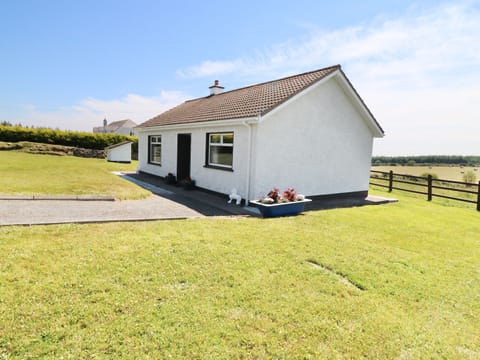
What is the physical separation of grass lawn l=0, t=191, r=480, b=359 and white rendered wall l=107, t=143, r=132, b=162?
21440mm

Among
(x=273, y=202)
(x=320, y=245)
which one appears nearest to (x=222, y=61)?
(x=273, y=202)

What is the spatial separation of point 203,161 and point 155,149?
6.37 meters

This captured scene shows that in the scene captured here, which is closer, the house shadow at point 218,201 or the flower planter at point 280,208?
the flower planter at point 280,208

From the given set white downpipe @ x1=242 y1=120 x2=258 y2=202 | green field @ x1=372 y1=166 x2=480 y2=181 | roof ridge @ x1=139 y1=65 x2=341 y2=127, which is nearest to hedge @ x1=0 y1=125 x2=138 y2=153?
roof ridge @ x1=139 y1=65 x2=341 y2=127

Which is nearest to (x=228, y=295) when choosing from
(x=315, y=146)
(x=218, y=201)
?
(x=218, y=201)

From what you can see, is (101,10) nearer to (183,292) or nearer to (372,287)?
(183,292)

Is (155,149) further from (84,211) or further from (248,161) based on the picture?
(84,211)

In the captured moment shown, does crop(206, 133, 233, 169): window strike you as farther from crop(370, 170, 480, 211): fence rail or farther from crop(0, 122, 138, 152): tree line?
crop(0, 122, 138, 152): tree line

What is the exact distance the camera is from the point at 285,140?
34.2 ft

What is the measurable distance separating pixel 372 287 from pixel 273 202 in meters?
4.53

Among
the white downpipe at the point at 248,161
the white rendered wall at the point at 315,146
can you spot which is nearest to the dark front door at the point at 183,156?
the white downpipe at the point at 248,161

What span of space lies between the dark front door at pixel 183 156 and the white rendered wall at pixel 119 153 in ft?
46.1

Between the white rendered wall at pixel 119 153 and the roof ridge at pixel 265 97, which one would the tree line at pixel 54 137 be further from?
the roof ridge at pixel 265 97

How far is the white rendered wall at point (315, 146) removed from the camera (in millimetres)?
10023
